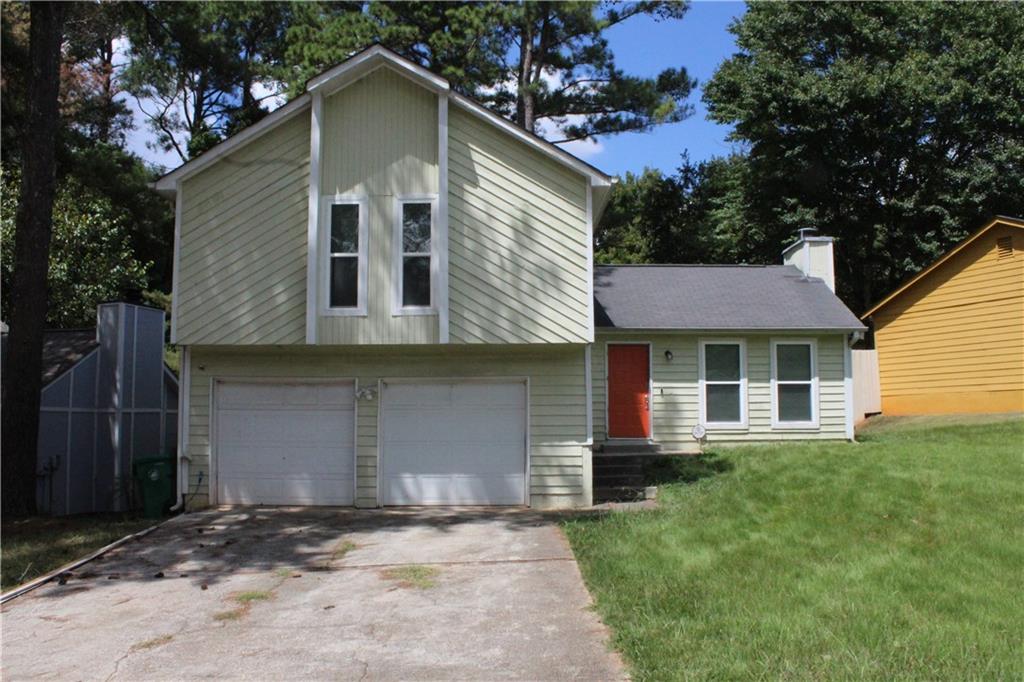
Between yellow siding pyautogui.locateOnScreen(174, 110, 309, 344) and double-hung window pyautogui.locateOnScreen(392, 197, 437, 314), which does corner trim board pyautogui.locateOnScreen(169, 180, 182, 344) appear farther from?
double-hung window pyautogui.locateOnScreen(392, 197, 437, 314)

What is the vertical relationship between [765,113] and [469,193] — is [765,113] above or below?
above

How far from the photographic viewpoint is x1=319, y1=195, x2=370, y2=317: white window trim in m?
12.5

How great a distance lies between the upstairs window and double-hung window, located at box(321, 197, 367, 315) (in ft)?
29.3

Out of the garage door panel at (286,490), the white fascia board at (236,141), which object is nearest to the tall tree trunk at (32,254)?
the white fascia board at (236,141)

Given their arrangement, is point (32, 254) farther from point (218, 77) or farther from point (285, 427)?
point (218, 77)

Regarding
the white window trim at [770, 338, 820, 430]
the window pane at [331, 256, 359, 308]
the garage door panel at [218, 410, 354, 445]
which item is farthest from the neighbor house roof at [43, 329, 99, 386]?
the white window trim at [770, 338, 820, 430]

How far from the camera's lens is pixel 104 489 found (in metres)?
15.7

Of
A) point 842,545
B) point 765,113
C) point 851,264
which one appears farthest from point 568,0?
point 842,545

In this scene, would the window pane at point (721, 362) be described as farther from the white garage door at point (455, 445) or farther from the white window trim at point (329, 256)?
the white window trim at point (329, 256)

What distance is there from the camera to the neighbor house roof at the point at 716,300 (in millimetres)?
17000

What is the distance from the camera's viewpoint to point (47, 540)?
416 inches

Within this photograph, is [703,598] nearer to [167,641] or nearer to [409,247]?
[167,641]

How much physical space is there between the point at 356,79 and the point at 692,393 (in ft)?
29.0

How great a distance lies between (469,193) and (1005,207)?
22.1 meters
